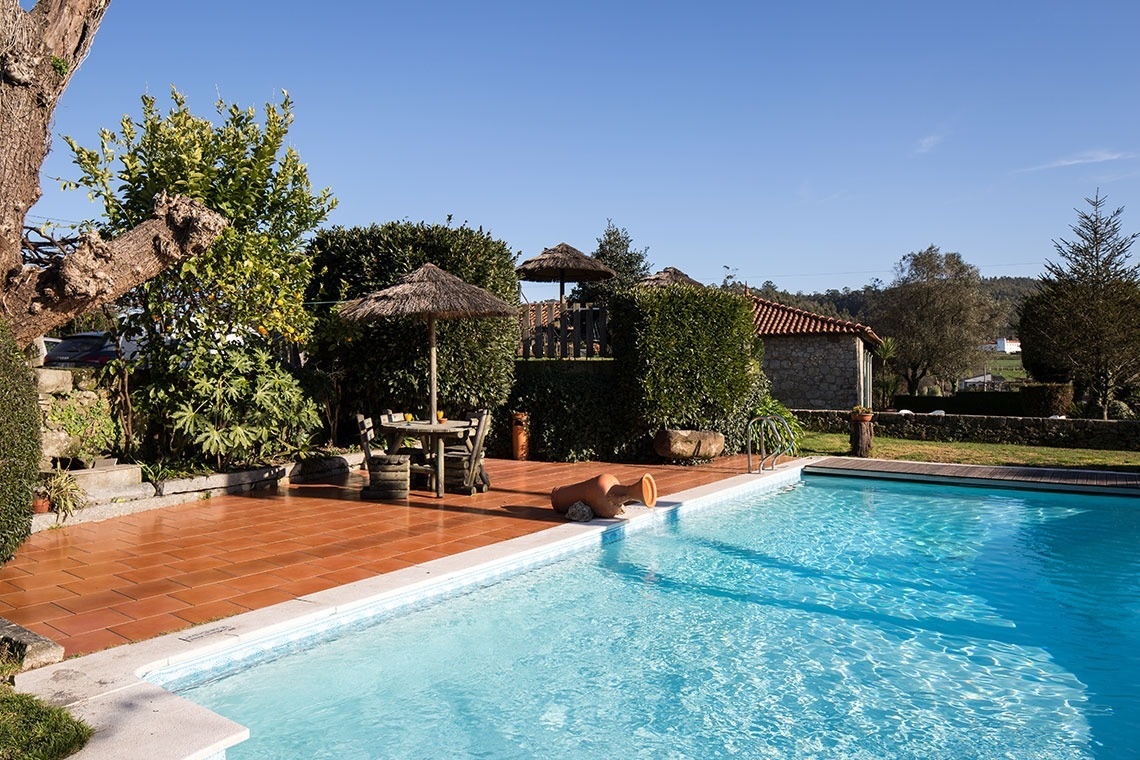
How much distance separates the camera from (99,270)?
17.6 ft

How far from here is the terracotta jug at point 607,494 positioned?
25.7 ft

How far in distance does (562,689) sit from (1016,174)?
1908 cm

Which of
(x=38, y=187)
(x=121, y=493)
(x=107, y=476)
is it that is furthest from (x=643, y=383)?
(x=38, y=187)

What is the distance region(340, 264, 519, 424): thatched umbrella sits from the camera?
9.03m

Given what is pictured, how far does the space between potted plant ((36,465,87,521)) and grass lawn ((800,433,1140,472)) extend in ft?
38.8

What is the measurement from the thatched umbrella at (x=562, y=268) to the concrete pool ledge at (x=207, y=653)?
1017 centimetres

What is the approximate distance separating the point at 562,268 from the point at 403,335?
6024 millimetres

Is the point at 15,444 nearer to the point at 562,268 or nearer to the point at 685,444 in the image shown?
the point at 685,444

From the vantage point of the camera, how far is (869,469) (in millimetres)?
12555

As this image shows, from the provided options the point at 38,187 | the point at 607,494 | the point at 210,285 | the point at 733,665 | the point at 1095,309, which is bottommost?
the point at 733,665

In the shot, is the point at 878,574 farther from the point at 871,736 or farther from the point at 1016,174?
the point at 1016,174

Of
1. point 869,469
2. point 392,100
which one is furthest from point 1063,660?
point 392,100

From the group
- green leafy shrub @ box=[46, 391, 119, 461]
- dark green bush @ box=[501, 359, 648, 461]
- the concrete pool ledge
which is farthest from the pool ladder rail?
green leafy shrub @ box=[46, 391, 119, 461]

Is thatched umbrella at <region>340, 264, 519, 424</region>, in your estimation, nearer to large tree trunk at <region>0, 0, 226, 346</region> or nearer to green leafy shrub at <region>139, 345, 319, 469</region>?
green leafy shrub at <region>139, 345, 319, 469</region>
